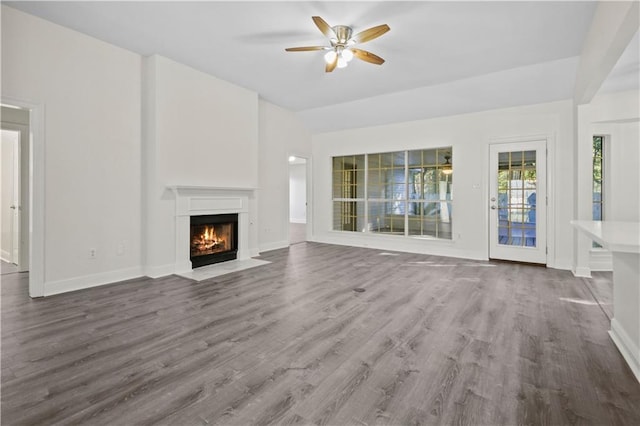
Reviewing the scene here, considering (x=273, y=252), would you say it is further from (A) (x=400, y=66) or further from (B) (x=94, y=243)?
(A) (x=400, y=66)

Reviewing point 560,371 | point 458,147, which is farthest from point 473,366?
point 458,147

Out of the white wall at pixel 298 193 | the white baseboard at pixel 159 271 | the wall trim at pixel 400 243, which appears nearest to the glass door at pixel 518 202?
the wall trim at pixel 400 243

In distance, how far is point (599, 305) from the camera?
3.36 metres

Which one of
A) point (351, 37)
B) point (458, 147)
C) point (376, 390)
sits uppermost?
point (351, 37)

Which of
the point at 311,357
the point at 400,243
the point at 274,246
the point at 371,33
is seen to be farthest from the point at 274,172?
the point at 311,357

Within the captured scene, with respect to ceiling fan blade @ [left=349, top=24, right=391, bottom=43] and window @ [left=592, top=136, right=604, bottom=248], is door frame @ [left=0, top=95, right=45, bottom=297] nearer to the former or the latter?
ceiling fan blade @ [left=349, top=24, right=391, bottom=43]

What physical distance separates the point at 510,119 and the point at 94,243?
667 centimetres

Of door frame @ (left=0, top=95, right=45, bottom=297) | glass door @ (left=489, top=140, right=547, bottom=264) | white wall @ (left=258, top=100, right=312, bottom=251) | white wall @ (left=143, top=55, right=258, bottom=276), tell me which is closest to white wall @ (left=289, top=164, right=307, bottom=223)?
white wall @ (left=258, top=100, right=312, bottom=251)

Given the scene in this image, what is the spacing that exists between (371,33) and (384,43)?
767 mm

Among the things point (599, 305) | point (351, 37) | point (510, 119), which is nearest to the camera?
point (599, 305)

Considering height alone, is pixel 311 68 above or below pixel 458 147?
above

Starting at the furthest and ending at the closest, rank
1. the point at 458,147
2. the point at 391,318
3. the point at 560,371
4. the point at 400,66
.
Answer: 1. the point at 458,147
2. the point at 400,66
3. the point at 391,318
4. the point at 560,371

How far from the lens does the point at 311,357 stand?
2254 mm

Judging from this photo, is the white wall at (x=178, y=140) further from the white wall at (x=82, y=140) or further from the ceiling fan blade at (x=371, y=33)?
the ceiling fan blade at (x=371, y=33)
